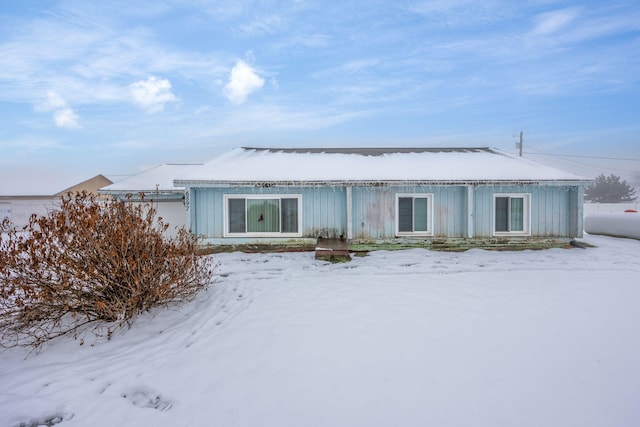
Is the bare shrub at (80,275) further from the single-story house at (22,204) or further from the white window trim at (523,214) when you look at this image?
the single-story house at (22,204)

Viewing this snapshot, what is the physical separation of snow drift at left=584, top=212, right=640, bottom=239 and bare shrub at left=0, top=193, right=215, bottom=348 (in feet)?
54.2

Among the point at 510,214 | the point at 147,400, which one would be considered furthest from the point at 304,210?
Answer: the point at 147,400

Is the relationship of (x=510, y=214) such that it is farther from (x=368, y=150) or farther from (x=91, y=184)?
(x=91, y=184)

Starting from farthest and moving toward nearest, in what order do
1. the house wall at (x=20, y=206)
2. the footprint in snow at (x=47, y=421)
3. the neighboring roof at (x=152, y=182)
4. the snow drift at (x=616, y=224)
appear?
the house wall at (x=20, y=206), the neighboring roof at (x=152, y=182), the snow drift at (x=616, y=224), the footprint in snow at (x=47, y=421)

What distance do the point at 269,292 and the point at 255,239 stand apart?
4.18 m

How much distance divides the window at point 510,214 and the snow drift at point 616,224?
5975 mm

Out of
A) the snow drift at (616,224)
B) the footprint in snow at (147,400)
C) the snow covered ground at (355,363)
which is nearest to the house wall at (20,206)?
the snow covered ground at (355,363)

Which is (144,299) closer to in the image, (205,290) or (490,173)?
(205,290)

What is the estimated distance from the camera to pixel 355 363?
3.56 metres

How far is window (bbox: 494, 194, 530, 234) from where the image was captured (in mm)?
10391

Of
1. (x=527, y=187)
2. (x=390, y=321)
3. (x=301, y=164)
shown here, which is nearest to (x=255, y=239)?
(x=301, y=164)

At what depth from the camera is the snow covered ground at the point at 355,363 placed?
2.81 m

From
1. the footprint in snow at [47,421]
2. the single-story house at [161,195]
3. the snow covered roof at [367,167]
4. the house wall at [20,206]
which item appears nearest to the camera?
the footprint in snow at [47,421]

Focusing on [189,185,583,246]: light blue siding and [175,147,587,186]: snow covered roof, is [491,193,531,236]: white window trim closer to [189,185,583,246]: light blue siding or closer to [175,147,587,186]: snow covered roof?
[189,185,583,246]: light blue siding
